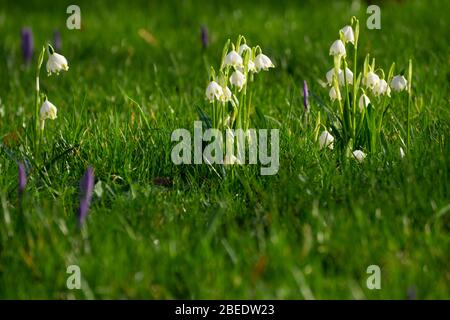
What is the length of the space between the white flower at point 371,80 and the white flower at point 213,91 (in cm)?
62

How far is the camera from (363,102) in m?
3.51

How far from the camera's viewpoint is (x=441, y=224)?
2.86 m

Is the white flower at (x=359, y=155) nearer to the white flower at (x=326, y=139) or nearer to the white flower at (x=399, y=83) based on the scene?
the white flower at (x=326, y=139)

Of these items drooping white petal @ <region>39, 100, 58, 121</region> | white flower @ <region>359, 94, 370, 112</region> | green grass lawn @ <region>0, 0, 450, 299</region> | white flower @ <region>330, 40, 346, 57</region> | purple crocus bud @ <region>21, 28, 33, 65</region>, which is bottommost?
A: green grass lawn @ <region>0, 0, 450, 299</region>

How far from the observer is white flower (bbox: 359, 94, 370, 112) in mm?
3481

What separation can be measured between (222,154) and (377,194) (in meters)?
0.68

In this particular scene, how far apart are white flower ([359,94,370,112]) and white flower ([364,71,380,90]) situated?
0.05 m

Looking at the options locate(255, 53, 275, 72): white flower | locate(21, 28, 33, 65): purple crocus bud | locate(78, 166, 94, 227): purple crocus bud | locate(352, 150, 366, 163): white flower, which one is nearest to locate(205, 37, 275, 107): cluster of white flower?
locate(255, 53, 275, 72): white flower

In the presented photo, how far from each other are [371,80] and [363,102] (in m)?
0.11

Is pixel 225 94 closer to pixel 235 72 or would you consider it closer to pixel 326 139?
pixel 235 72

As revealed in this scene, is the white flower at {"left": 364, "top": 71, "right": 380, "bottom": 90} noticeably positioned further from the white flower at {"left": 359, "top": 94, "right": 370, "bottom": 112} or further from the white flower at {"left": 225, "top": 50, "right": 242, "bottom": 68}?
the white flower at {"left": 225, "top": 50, "right": 242, "bottom": 68}

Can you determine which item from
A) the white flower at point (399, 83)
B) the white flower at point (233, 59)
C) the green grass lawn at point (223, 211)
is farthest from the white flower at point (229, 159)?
the white flower at point (399, 83)

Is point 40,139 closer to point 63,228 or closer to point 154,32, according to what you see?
point 63,228
